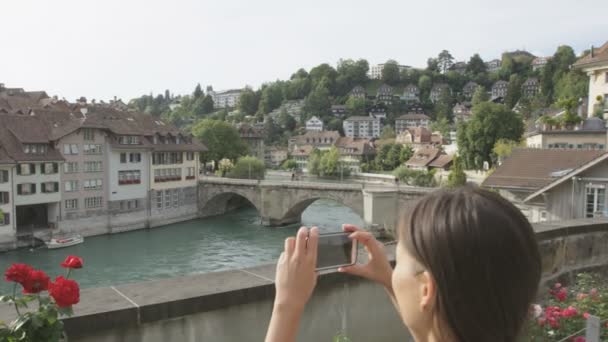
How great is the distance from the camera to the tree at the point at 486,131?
161ft

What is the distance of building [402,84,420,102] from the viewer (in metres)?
149

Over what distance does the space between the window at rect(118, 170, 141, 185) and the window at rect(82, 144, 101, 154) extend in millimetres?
2121

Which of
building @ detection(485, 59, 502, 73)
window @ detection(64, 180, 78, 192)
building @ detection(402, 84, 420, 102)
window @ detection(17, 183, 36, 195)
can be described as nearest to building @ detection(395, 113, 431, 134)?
building @ detection(402, 84, 420, 102)

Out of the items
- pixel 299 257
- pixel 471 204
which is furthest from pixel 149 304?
pixel 471 204

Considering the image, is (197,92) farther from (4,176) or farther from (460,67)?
(4,176)

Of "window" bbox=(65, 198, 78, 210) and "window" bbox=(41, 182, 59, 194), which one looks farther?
"window" bbox=(65, 198, 78, 210)

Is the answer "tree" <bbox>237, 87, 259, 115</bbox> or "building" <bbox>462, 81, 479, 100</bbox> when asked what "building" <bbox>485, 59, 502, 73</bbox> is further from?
"tree" <bbox>237, 87, 259, 115</bbox>

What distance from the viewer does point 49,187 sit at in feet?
105

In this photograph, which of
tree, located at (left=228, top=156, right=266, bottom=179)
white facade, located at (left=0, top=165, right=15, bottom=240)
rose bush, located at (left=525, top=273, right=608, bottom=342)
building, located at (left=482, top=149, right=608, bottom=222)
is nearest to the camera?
rose bush, located at (left=525, top=273, right=608, bottom=342)

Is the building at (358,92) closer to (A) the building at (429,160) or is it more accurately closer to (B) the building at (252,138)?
(B) the building at (252,138)

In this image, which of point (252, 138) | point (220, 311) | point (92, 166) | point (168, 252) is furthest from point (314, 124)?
point (220, 311)

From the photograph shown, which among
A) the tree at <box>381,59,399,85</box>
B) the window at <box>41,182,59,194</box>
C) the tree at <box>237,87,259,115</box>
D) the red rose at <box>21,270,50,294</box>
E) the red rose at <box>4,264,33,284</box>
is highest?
the tree at <box>381,59,399,85</box>

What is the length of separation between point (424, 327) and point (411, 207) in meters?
0.23

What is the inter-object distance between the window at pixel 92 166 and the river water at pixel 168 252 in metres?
4.44
